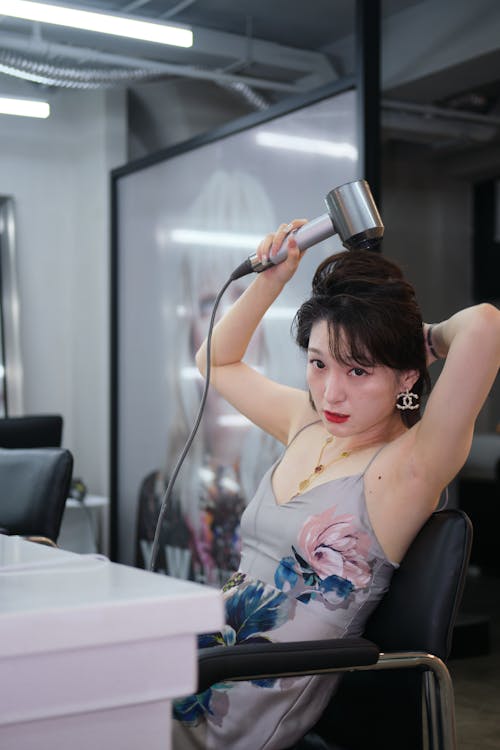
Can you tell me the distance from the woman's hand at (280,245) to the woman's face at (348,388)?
6.7 inches

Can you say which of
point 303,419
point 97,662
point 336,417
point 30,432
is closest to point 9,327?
point 30,432

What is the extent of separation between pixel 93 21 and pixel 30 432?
1.66m

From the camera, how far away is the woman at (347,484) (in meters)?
1.58

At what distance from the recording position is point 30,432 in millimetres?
3264

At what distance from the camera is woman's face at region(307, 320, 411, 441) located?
1683 mm

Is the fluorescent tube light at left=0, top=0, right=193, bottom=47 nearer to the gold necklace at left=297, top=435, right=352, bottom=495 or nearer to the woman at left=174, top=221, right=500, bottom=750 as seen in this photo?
the woman at left=174, top=221, right=500, bottom=750

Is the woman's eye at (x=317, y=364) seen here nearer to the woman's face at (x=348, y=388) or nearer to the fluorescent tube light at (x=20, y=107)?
the woman's face at (x=348, y=388)

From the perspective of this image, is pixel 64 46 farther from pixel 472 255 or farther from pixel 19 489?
pixel 472 255

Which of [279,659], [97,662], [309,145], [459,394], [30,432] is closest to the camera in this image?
[97,662]

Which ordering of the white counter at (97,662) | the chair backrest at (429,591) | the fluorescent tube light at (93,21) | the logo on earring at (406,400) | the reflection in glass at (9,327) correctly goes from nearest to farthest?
the white counter at (97,662) < the chair backrest at (429,591) < the logo on earring at (406,400) < the fluorescent tube light at (93,21) < the reflection in glass at (9,327)

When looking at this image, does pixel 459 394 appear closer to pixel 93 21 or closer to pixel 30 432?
pixel 30 432

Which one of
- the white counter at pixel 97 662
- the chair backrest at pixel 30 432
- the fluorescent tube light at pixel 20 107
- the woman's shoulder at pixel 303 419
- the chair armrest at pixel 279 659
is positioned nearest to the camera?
the white counter at pixel 97 662

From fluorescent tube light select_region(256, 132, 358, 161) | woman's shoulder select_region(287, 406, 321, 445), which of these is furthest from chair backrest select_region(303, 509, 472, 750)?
fluorescent tube light select_region(256, 132, 358, 161)

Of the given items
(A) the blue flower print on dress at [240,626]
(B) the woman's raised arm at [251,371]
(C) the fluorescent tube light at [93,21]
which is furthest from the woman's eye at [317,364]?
(C) the fluorescent tube light at [93,21]
